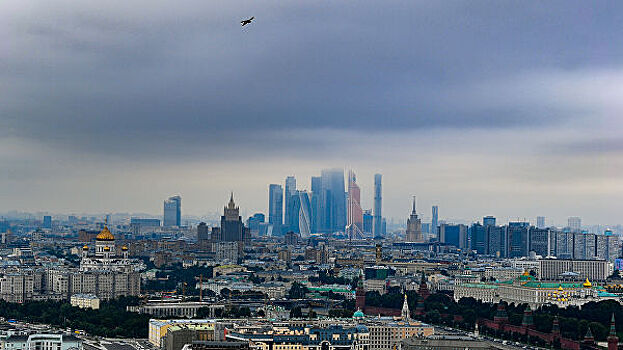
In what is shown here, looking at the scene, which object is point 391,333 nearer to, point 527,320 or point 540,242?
point 527,320

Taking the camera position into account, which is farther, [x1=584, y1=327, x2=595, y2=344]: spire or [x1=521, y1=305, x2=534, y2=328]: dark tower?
[x1=521, y1=305, x2=534, y2=328]: dark tower

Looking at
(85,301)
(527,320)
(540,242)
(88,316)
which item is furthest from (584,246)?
(88,316)

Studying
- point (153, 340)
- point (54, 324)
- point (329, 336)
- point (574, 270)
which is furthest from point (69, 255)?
point (329, 336)

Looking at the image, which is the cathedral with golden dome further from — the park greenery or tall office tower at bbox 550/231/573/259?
tall office tower at bbox 550/231/573/259

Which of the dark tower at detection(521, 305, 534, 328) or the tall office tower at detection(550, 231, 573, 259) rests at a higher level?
the tall office tower at detection(550, 231, 573, 259)

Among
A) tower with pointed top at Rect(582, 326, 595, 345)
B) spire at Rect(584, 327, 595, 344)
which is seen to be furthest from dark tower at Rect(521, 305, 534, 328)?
spire at Rect(584, 327, 595, 344)

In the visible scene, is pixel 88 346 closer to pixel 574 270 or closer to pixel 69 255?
pixel 574 270

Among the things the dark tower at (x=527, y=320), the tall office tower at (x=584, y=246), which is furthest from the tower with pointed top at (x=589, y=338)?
the tall office tower at (x=584, y=246)

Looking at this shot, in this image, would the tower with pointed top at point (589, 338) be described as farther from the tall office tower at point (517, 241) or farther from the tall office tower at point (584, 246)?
the tall office tower at point (517, 241)
